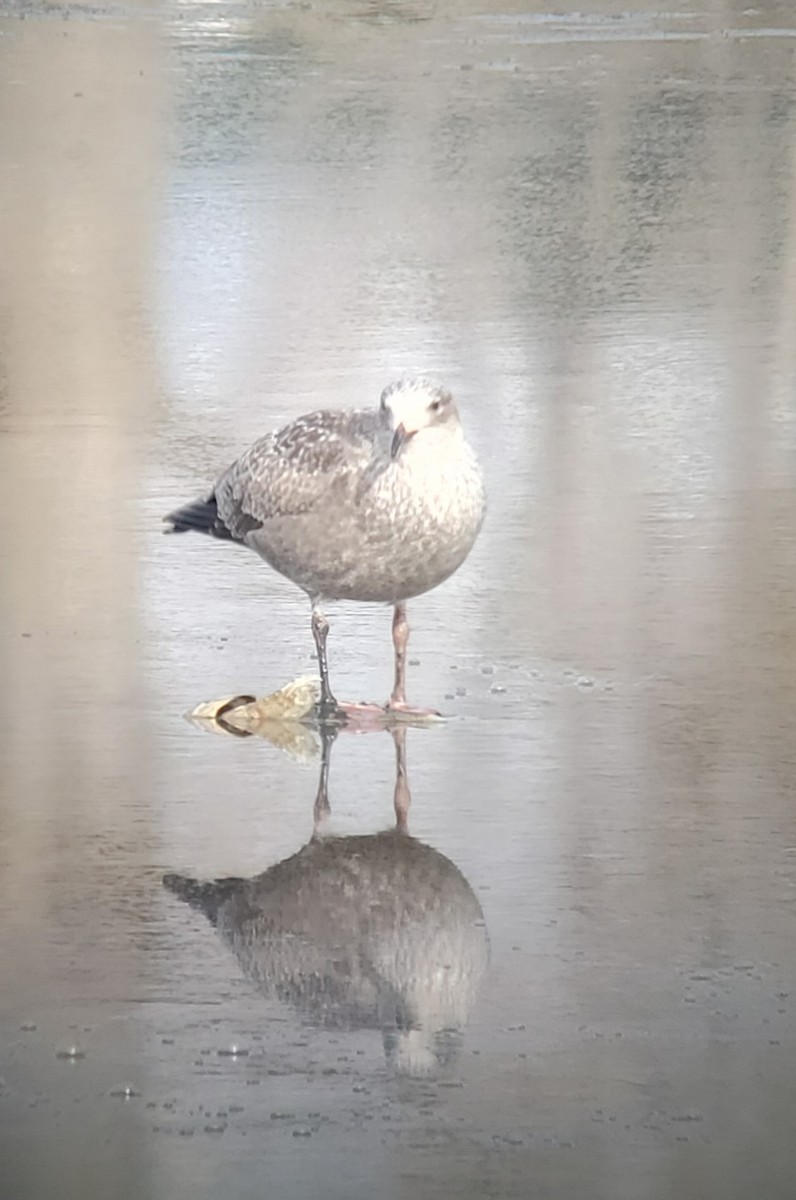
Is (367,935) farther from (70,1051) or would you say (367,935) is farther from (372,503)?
(372,503)

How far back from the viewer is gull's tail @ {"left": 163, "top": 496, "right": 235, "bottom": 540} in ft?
19.1

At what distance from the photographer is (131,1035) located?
3.60 metres

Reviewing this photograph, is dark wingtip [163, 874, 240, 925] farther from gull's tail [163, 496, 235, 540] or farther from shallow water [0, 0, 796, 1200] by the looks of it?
gull's tail [163, 496, 235, 540]

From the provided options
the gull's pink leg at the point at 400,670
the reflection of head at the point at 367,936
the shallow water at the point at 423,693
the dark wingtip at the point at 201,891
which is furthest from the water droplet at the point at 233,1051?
the gull's pink leg at the point at 400,670

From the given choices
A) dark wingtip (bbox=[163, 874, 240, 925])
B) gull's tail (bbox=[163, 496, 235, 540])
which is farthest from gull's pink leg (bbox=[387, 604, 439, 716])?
dark wingtip (bbox=[163, 874, 240, 925])

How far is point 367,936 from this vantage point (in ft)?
13.0

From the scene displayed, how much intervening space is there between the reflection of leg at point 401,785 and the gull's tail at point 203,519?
948 mm

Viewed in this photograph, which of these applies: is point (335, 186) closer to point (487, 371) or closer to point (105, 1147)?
point (487, 371)

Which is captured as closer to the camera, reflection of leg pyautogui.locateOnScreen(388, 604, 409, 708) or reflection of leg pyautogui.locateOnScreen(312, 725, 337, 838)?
reflection of leg pyautogui.locateOnScreen(312, 725, 337, 838)

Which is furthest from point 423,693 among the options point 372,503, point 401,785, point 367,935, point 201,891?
point 367,935

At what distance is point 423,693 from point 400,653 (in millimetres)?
110

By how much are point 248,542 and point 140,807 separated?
3.96 ft

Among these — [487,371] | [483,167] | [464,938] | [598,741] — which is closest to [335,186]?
[483,167]

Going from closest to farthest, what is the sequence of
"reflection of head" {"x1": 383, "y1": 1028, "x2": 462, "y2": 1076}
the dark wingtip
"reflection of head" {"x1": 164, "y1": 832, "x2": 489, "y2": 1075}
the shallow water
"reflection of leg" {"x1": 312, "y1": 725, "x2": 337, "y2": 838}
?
1. the shallow water
2. "reflection of head" {"x1": 383, "y1": 1028, "x2": 462, "y2": 1076}
3. "reflection of head" {"x1": 164, "y1": 832, "x2": 489, "y2": 1075}
4. the dark wingtip
5. "reflection of leg" {"x1": 312, "y1": 725, "x2": 337, "y2": 838}
